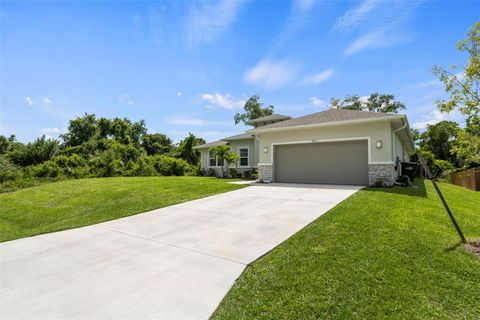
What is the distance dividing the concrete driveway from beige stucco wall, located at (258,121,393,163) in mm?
5722

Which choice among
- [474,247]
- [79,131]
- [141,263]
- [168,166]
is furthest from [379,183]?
[79,131]

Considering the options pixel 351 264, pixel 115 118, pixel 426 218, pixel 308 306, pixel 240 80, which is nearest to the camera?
pixel 308 306

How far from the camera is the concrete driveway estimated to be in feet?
8.33

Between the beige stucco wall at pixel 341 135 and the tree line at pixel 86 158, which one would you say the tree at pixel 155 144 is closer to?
the tree line at pixel 86 158

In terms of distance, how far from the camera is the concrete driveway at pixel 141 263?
2539 mm

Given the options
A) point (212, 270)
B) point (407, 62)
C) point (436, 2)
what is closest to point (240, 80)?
point (407, 62)

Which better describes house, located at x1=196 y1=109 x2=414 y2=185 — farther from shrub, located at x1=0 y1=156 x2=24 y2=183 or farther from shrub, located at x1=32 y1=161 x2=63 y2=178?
shrub, located at x1=0 y1=156 x2=24 y2=183

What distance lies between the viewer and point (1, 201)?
1072 cm

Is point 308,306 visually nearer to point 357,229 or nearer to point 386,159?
point 357,229

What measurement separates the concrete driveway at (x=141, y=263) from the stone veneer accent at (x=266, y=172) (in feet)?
22.1

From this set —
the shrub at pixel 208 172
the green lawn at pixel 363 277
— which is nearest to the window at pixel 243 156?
the shrub at pixel 208 172

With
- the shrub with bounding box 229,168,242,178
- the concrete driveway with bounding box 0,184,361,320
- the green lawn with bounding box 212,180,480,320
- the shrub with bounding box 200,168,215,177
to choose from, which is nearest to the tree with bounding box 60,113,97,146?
the shrub with bounding box 200,168,215,177

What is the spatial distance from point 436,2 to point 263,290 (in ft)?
32.2

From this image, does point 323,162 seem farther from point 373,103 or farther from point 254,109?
point 373,103
